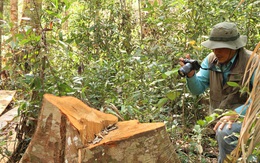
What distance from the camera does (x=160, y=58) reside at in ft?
13.3

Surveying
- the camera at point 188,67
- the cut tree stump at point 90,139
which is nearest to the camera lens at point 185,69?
the camera at point 188,67

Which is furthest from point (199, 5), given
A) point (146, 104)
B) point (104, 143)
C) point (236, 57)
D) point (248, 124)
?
point (248, 124)

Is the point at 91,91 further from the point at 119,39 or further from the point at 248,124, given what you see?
the point at 248,124

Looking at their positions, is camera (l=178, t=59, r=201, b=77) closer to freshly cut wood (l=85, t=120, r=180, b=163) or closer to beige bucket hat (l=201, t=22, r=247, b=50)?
beige bucket hat (l=201, t=22, r=247, b=50)

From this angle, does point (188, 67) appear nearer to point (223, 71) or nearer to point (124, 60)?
point (223, 71)

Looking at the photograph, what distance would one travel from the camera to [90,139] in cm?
245

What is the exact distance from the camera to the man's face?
3.14m

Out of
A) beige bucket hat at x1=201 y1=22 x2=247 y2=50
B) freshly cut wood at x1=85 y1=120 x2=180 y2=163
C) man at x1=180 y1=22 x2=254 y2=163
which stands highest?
beige bucket hat at x1=201 y1=22 x2=247 y2=50

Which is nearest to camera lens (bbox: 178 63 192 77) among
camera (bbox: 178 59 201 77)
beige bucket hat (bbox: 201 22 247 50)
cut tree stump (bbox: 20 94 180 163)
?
camera (bbox: 178 59 201 77)

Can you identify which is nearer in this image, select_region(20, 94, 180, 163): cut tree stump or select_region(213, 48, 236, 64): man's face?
select_region(20, 94, 180, 163): cut tree stump

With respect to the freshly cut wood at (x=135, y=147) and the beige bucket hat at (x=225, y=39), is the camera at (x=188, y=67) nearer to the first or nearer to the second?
the beige bucket hat at (x=225, y=39)

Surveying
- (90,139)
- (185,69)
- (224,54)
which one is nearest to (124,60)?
(185,69)

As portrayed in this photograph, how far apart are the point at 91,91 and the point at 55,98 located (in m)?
1.07

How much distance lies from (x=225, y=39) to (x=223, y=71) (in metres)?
0.34
